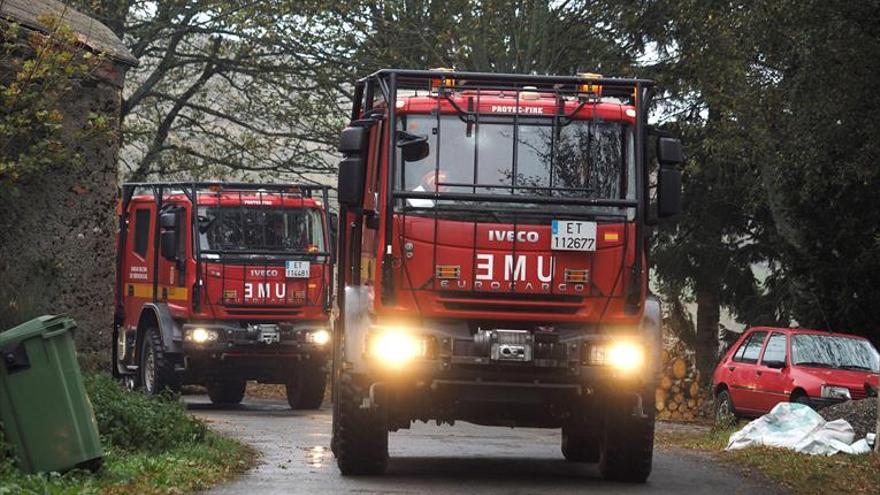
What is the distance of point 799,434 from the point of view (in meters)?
19.4

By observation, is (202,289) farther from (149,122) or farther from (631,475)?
(149,122)

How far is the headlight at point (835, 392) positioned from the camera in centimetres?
2341

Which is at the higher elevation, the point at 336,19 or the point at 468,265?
the point at 336,19

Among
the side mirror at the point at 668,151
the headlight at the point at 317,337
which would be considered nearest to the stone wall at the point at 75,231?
the headlight at the point at 317,337

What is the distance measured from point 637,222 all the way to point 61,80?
5.86 metres

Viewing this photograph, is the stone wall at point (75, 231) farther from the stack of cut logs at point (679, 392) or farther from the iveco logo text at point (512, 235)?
the stack of cut logs at point (679, 392)

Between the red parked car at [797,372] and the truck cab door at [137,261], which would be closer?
the red parked car at [797,372]

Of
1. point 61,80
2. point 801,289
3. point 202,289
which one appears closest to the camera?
point 61,80

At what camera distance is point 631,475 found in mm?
14633

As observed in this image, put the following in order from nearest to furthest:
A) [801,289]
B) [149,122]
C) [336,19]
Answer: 1. [801,289]
2. [336,19]
3. [149,122]

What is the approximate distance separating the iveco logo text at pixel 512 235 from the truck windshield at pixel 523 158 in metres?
0.33

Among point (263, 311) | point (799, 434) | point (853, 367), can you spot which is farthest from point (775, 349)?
point (263, 311)

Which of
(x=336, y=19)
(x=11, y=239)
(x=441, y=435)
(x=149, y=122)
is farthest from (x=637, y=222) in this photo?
(x=149, y=122)

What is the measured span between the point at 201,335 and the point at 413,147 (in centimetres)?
1026
